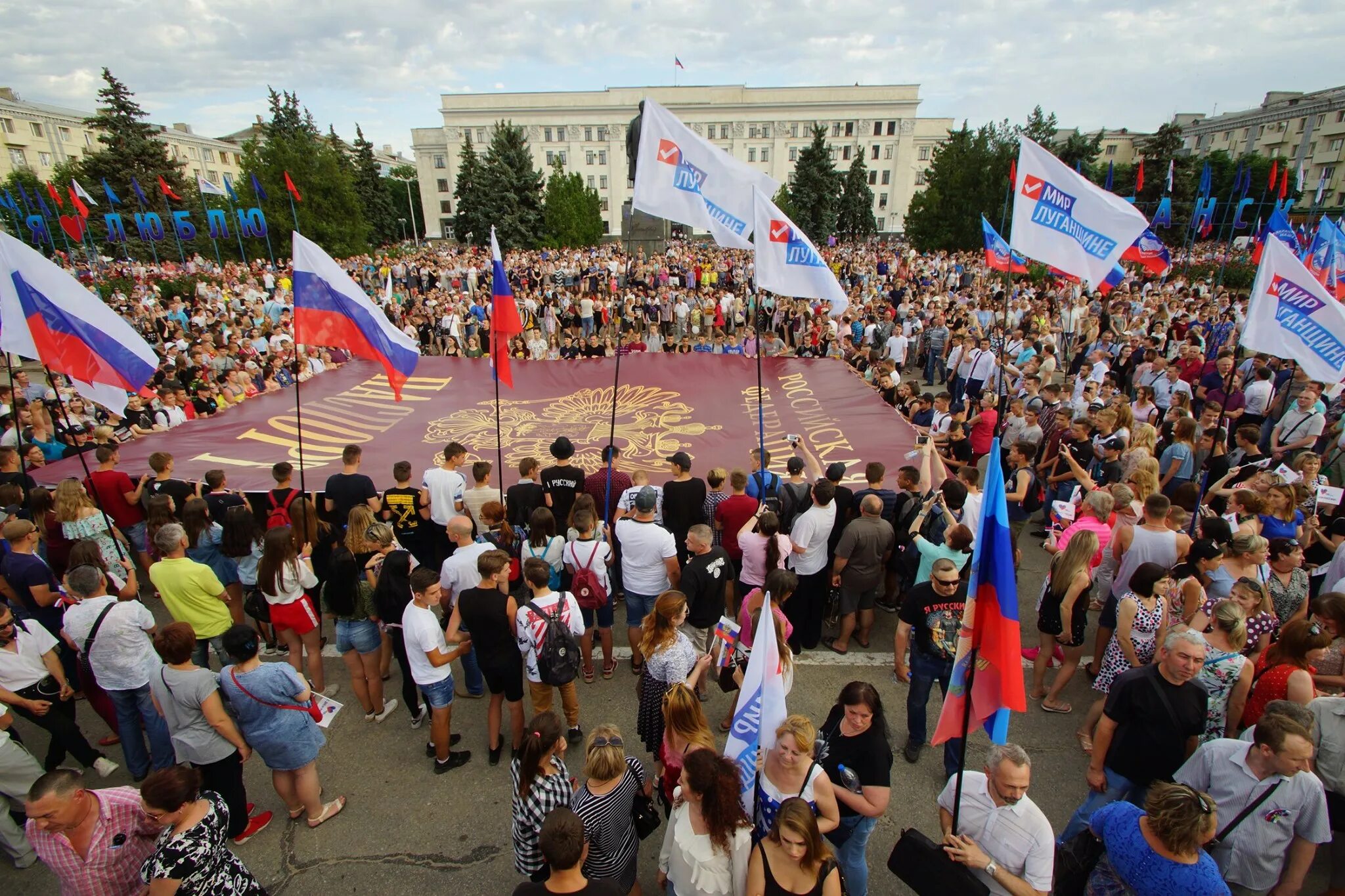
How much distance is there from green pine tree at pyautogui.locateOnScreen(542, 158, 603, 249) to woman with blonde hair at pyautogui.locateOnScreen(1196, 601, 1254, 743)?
4211 cm

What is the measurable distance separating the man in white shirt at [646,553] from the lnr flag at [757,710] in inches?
81.0

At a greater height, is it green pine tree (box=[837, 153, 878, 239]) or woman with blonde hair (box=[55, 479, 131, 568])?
green pine tree (box=[837, 153, 878, 239])

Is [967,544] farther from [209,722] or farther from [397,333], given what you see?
[397,333]

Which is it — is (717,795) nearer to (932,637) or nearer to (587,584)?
(932,637)

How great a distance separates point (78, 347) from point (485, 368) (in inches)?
237

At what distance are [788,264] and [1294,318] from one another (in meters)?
4.82

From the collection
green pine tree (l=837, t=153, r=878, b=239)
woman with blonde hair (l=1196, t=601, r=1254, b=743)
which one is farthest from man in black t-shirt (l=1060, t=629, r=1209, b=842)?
green pine tree (l=837, t=153, r=878, b=239)

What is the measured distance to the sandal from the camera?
13.9ft

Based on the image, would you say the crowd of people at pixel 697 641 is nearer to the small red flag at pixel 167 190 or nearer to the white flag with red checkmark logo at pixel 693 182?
the white flag with red checkmark logo at pixel 693 182

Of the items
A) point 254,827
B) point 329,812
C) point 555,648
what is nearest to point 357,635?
point 329,812

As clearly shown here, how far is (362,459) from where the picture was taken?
8.45 m

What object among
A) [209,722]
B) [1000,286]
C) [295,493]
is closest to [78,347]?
[295,493]

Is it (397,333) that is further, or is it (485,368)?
(485,368)

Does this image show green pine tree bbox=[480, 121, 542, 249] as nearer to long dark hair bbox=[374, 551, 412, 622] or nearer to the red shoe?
long dark hair bbox=[374, 551, 412, 622]
